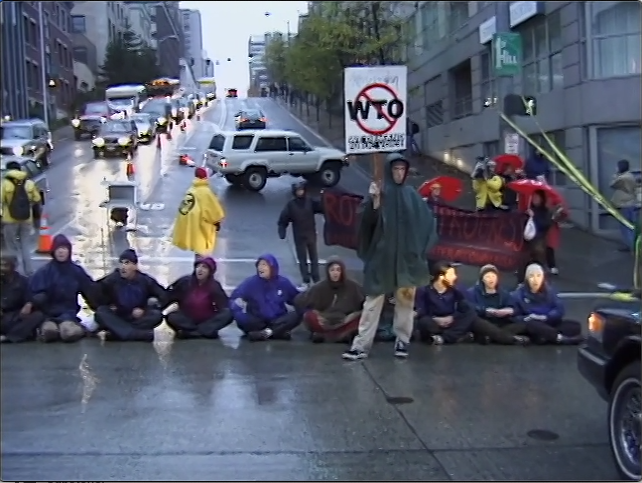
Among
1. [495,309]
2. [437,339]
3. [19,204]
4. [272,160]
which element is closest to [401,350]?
[437,339]

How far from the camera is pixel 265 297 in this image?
928cm

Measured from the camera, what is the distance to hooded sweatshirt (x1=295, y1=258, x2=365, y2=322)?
9.10m

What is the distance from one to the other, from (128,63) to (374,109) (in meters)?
3.86

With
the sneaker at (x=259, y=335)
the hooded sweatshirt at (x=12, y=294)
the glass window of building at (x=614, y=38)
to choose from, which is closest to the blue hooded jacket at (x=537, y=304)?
the sneaker at (x=259, y=335)

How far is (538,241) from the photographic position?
12680mm

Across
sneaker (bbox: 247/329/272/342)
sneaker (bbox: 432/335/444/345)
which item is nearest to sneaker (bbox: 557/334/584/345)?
sneaker (bbox: 432/335/444/345)

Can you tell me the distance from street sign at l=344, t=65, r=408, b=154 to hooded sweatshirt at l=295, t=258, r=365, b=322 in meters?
1.30

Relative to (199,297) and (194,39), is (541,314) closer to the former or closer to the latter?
(199,297)

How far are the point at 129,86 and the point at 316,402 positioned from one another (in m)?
6.17

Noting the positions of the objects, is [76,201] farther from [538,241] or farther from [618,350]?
[618,350]

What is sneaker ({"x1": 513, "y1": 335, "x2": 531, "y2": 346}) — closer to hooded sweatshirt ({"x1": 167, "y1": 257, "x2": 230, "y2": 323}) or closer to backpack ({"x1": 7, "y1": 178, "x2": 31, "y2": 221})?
hooded sweatshirt ({"x1": 167, "y1": 257, "x2": 230, "y2": 323})

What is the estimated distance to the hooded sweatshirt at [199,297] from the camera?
9.27m

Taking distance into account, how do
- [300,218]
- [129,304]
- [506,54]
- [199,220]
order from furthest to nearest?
[506,54], [300,218], [199,220], [129,304]

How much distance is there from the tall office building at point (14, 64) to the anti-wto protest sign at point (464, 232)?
17.1 feet
